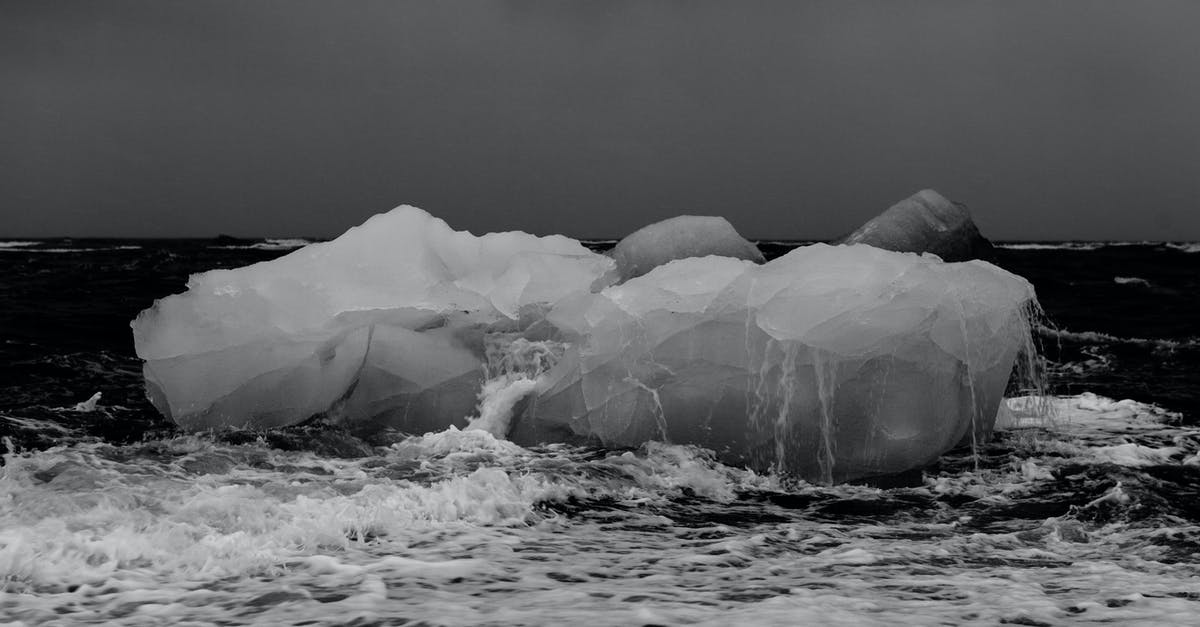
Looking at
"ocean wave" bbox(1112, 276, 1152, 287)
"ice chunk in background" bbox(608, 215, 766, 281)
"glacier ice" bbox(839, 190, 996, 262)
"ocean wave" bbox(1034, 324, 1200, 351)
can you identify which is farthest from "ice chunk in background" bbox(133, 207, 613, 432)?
"ocean wave" bbox(1112, 276, 1152, 287)

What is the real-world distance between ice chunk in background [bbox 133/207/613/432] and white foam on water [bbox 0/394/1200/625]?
0.75 m

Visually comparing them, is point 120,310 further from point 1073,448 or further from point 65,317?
point 1073,448

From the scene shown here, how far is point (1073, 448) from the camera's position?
307 inches

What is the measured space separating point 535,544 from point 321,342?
3541mm

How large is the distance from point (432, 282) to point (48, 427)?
3122 millimetres

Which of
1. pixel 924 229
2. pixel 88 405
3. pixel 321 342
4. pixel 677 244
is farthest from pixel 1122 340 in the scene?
pixel 88 405

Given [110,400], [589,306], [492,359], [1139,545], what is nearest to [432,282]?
[492,359]

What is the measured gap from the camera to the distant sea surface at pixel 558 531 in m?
4.16

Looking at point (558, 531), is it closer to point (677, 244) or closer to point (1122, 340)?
point (677, 244)

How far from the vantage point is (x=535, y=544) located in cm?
515

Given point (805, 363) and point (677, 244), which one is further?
point (677, 244)

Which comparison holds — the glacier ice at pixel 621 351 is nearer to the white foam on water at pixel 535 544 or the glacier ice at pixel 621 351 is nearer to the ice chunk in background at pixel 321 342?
the ice chunk in background at pixel 321 342

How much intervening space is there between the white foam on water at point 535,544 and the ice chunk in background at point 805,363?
0.31 metres

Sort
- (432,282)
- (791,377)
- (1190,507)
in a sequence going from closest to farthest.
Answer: (1190,507) < (791,377) < (432,282)
